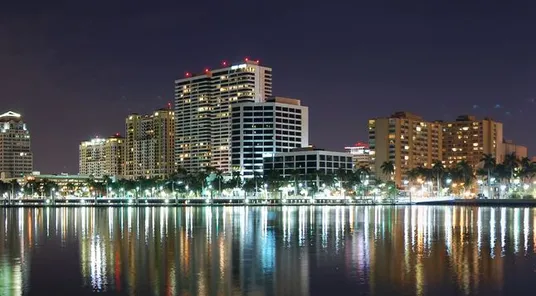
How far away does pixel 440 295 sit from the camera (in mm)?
34344

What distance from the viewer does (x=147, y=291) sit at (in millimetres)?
35375

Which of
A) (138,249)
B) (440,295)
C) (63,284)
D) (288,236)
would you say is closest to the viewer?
(440,295)

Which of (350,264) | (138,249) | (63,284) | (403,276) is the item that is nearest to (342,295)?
(403,276)

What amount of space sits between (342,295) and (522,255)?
22.6 metres

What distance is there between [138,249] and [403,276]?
23177 millimetres

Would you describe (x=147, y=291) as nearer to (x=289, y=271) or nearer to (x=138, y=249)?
(x=289, y=271)

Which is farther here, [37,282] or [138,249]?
[138,249]

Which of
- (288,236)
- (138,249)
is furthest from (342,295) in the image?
(288,236)

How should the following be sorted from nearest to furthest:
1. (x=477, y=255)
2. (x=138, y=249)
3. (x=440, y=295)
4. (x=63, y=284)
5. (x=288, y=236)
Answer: (x=440, y=295)
(x=63, y=284)
(x=477, y=255)
(x=138, y=249)
(x=288, y=236)

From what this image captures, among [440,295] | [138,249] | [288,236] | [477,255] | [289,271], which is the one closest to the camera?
[440,295]

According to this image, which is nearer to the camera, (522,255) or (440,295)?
(440,295)

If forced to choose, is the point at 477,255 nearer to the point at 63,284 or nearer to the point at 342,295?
the point at 342,295

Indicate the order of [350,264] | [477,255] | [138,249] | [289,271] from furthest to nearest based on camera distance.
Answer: [138,249] → [477,255] → [350,264] → [289,271]

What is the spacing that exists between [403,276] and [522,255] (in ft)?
50.7
